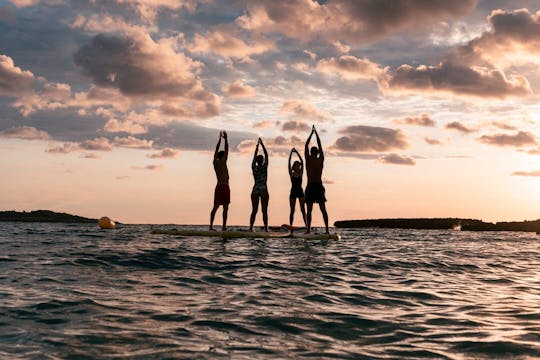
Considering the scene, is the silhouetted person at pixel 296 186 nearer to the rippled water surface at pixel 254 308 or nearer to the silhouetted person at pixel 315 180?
the silhouetted person at pixel 315 180

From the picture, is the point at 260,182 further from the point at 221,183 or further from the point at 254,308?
the point at 254,308

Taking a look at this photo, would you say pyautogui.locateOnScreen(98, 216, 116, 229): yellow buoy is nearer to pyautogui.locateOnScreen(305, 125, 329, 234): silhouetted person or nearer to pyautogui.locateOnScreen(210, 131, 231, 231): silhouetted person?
pyautogui.locateOnScreen(210, 131, 231, 231): silhouetted person

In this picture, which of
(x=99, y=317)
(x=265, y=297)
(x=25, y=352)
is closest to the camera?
(x=25, y=352)

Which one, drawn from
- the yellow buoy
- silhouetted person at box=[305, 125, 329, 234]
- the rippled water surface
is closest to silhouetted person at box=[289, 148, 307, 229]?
silhouetted person at box=[305, 125, 329, 234]

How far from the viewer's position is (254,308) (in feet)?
23.2

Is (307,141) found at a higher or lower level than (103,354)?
higher

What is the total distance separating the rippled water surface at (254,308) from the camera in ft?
17.1

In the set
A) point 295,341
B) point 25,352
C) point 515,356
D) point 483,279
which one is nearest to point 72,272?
point 25,352

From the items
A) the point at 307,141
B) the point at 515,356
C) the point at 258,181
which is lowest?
the point at 515,356

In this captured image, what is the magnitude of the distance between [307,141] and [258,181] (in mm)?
2653

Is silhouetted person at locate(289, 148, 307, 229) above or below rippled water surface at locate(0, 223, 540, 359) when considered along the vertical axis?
above

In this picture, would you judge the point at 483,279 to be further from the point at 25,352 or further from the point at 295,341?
the point at 25,352

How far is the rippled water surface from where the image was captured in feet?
17.1

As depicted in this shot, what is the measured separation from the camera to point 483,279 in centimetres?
1117
